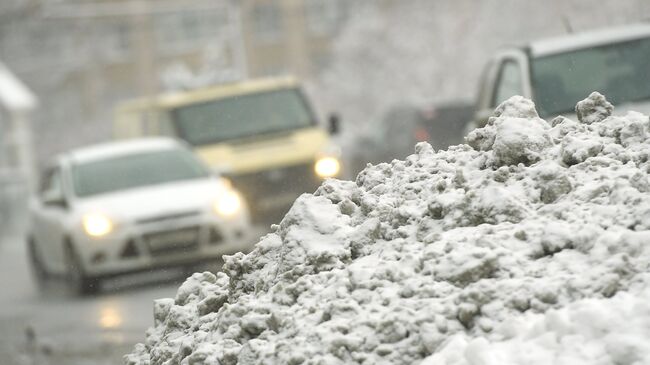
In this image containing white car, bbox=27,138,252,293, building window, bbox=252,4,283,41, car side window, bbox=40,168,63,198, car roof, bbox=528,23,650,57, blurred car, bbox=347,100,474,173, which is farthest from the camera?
building window, bbox=252,4,283,41

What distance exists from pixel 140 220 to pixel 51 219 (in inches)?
65.9

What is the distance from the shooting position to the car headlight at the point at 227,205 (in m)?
15.9

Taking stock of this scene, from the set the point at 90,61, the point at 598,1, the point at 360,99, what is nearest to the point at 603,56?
the point at 598,1

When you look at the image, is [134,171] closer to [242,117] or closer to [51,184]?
[51,184]

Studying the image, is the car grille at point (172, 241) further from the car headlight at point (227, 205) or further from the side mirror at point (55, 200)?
the side mirror at point (55, 200)

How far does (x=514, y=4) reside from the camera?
165 ft

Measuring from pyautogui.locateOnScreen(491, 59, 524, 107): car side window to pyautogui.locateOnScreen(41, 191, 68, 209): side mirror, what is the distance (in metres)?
5.01

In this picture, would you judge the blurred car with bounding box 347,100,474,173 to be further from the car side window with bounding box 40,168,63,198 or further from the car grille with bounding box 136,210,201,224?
the car grille with bounding box 136,210,201,224

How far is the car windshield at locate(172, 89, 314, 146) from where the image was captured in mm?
19469

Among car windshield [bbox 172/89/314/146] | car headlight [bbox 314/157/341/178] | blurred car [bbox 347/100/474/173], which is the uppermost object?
blurred car [bbox 347/100/474/173]

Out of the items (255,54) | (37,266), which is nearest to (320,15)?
(255,54)

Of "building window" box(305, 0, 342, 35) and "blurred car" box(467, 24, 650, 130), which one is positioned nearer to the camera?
"blurred car" box(467, 24, 650, 130)

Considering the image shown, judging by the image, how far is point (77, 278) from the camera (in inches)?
623

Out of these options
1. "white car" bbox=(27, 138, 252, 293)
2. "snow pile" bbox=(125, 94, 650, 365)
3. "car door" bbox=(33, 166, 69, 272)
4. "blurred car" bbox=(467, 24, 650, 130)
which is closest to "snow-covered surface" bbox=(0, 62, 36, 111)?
"car door" bbox=(33, 166, 69, 272)
